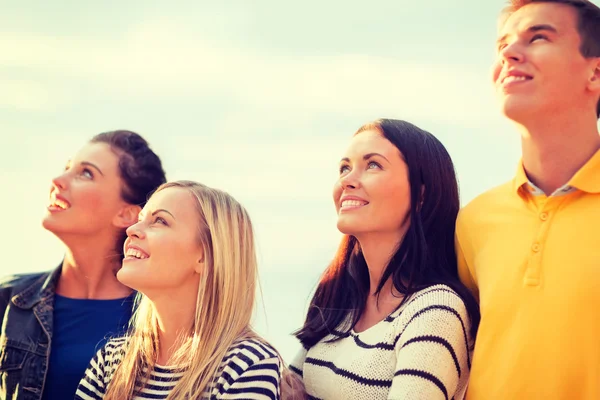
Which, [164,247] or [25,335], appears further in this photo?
[25,335]

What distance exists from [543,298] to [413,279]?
2.47 ft

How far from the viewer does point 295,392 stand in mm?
3971

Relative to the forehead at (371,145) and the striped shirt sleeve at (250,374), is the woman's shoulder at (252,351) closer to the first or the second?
the striped shirt sleeve at (250,374)

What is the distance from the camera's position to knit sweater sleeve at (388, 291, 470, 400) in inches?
137

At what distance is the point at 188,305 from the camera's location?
4.13 metres

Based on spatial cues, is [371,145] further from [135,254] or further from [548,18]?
[135,254]

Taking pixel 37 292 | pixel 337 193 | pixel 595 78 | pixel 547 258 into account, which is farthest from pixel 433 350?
pixel 37 292

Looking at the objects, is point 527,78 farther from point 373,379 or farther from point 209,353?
point 209,353

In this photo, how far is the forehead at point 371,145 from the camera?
4.18 m

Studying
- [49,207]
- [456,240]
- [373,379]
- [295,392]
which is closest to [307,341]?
[295,392]

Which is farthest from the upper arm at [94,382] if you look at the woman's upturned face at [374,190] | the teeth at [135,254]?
the woman's upturned face at [374,190]

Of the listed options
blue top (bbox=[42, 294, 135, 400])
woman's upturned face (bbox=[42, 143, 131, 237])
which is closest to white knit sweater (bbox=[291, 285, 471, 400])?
blue top (bbox=[42, 294, 135, 400])

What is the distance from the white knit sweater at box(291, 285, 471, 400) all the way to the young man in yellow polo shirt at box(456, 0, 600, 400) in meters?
0.12

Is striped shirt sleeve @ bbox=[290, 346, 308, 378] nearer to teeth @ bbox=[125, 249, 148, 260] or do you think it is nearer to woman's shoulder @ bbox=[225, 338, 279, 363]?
woman's shoulder @ bbox=[225, 338, 279, 363]
